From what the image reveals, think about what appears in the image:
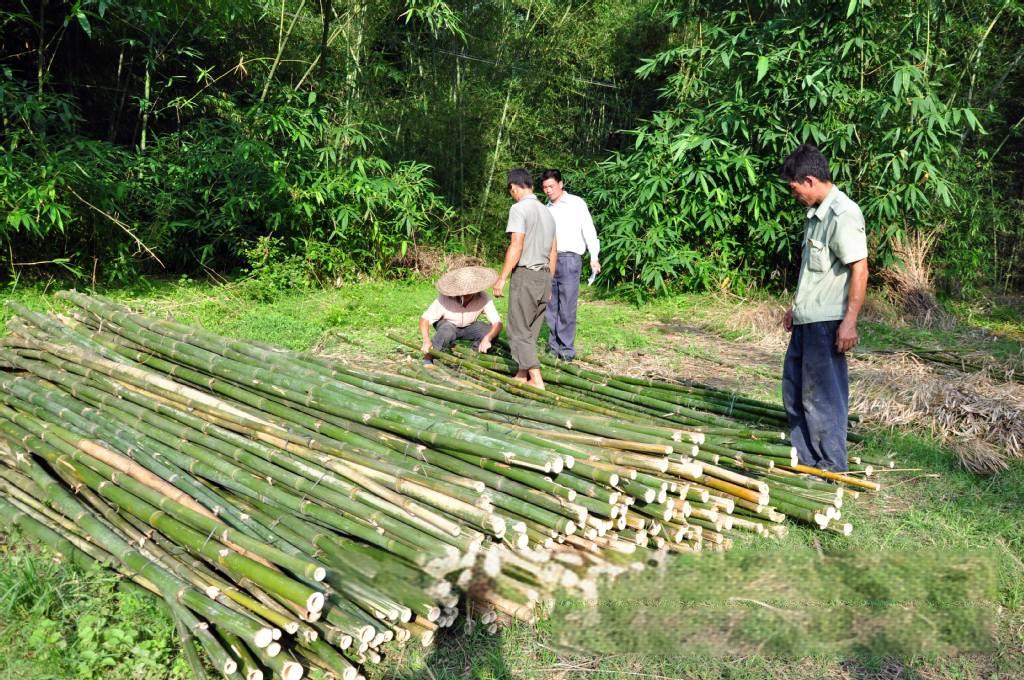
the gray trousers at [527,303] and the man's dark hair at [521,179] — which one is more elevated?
the man's dark hair at [521,179]

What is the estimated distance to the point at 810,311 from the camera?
3221 mm

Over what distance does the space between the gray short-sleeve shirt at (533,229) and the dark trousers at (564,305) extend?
35.7 inches

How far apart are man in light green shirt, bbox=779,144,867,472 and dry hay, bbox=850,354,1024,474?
0.93 metres

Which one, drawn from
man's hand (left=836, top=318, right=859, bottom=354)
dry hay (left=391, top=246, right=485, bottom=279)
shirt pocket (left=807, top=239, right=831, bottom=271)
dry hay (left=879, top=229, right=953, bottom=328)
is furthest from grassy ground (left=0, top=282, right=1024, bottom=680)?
dry hay (left=391, top=246, right=485, bottom=279)

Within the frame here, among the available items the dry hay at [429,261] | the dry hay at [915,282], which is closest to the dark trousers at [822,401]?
the dry hay at [915,282]

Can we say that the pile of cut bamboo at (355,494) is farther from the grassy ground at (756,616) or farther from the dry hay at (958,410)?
the dry hay at (958,410)

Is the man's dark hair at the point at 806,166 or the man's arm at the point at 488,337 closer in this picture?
the man's dark hair at the point at 806,166

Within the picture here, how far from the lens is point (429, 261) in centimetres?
904

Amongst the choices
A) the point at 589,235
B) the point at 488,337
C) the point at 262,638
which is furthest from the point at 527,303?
the point at 262,638

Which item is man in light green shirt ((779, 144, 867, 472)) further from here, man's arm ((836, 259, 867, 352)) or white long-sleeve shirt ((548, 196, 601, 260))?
white long-sleeve shirt ((548, 196, 601, 260))

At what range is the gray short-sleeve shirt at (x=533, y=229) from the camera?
432 cm

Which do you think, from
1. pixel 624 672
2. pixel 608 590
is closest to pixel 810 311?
pixel 608 590

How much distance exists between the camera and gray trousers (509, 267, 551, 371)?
14.0 feet

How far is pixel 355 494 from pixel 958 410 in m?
3.25
